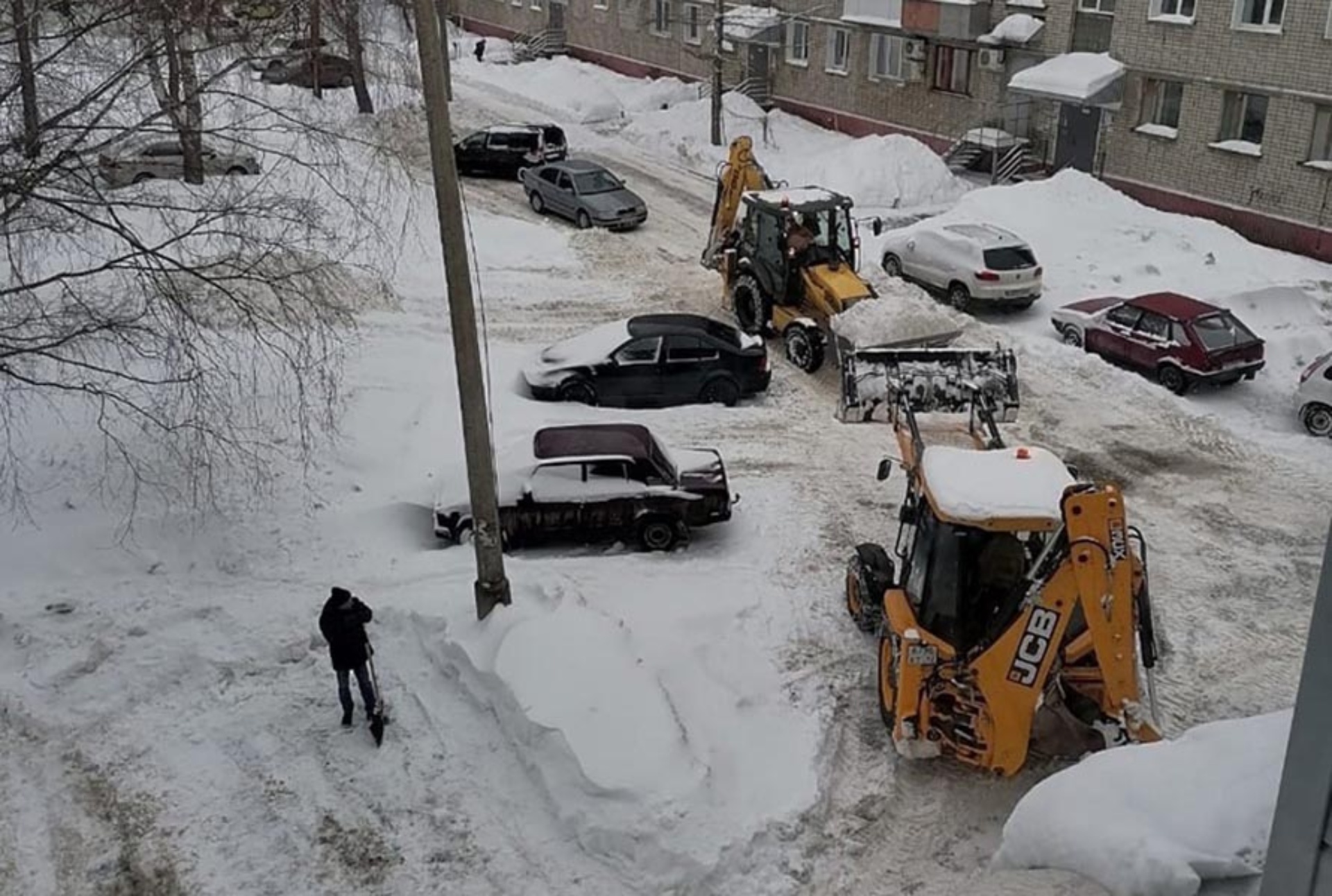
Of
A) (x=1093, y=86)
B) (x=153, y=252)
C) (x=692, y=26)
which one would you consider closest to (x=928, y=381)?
(x=153, y=252)

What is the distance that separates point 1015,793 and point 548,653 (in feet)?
13.0

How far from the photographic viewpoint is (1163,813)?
4.98 meters

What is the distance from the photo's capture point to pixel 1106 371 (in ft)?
63.2

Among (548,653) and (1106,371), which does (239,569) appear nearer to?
(548,653)

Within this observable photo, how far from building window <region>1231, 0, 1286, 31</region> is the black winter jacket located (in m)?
22.7

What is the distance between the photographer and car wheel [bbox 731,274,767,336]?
2050 cm

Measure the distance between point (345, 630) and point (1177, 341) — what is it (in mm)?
13679

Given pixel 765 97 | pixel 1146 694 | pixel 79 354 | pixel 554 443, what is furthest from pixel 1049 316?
pixel 765 97

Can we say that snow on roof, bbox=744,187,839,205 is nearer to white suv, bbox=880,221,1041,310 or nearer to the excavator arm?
the excavator arm

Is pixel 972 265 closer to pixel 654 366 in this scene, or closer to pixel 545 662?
pixel 654 366

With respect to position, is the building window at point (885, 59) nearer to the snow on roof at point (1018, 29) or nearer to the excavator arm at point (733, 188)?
the snow on roof at point (1018, 29)

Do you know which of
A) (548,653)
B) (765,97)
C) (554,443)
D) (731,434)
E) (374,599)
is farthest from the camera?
(765,97)

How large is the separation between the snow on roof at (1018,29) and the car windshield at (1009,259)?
10.3m

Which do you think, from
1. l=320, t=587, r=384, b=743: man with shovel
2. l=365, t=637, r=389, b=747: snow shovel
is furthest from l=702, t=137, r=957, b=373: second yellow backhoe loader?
l=320, t=587, r=384, b=743: man with shovel
